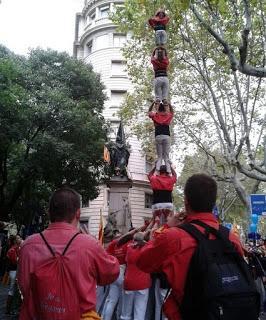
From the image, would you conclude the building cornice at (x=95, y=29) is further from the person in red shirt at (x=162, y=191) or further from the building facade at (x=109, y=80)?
the person in red shirt at (x=162, y=191)

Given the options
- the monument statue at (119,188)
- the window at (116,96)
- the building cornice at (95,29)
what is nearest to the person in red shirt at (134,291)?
the monument statue at (119,188)

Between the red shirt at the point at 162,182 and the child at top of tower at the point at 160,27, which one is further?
the child at top of tower at the point at 160,27

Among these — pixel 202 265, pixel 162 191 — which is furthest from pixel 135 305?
pixel 202 265

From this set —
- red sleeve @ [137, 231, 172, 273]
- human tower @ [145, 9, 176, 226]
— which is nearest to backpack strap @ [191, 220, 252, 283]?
red sleeve @ [137, 231, 172, 273]

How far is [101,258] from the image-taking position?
3.38m

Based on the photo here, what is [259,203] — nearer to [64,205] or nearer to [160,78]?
[160,78]

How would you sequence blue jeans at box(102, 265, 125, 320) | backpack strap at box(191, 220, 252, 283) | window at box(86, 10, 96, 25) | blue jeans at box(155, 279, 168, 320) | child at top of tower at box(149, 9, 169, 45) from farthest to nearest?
window at box(86, 10, 96, 25) → child at top of tower at box(149, 9, 169, 45) → blue jeans at box(102, 265, 125, 320) → blue jeans at box(155, 279, 168, 320) → backpack strap at box(191, 220, 252, 283)

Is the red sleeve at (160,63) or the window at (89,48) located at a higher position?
the window at (89,48)

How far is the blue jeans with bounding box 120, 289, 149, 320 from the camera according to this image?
22.9 feet

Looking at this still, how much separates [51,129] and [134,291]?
17.9 metres

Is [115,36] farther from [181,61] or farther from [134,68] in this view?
[181,61]

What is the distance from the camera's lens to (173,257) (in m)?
3.13

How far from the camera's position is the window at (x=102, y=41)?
4353cm

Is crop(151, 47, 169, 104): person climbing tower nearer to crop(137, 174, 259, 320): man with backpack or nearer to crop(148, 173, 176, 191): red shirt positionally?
crop(148, 173, 176, 191): red shirt
